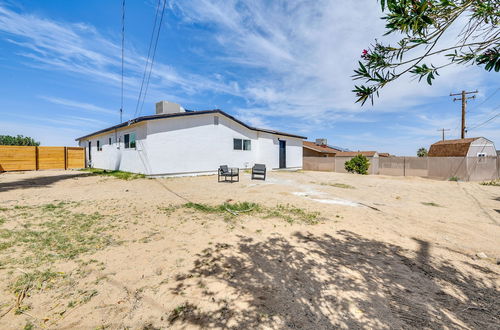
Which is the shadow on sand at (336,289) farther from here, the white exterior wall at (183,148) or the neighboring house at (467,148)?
the neighboring house at (467,148)

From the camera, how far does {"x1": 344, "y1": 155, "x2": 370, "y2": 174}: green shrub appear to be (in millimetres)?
20297

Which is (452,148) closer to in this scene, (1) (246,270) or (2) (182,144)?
(2) (182,144)

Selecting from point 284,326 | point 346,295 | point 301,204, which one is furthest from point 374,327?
point 301,204

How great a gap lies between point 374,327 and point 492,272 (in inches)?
102

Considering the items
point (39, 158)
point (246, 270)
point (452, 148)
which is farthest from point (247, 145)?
point (452, 148)

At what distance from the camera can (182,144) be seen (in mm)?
14250

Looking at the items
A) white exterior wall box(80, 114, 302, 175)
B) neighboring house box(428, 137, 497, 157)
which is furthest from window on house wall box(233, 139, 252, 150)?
neighboring house box(428, 137, 497, 157)

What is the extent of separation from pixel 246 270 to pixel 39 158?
2572 cm

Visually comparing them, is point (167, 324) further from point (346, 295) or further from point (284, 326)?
point (346, 295)

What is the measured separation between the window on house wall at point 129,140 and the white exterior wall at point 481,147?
3151 cm

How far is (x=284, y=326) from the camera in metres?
1.98

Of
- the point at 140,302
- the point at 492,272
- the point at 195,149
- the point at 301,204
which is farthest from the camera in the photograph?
the point at 195,149

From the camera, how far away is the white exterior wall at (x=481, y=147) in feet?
68.0

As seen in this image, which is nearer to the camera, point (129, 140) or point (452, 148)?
point (129, 140)
